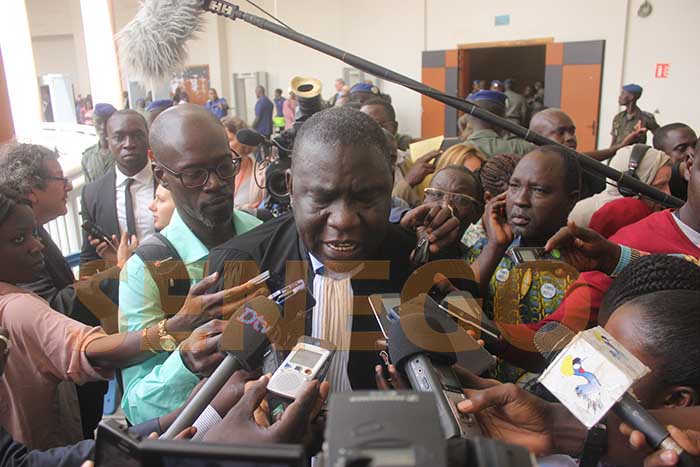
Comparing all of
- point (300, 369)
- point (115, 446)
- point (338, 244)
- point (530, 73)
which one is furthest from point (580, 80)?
point (115, 446)

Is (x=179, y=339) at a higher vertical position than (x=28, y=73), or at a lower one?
lower

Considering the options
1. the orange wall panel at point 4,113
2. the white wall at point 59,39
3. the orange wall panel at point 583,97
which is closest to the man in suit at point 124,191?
the orange wall panel at point 4,113

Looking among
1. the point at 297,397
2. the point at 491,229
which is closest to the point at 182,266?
the point at 297,397

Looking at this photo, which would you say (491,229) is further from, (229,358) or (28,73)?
(28,73)

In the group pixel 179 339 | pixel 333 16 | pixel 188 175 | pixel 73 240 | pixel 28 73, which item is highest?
pixel 333 16

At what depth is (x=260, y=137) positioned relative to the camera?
7.14ft

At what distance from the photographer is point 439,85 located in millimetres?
10086

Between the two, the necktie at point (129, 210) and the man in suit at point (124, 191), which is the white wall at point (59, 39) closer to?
the man in suit at point (124, 191)

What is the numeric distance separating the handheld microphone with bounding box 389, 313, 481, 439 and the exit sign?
8.38 m

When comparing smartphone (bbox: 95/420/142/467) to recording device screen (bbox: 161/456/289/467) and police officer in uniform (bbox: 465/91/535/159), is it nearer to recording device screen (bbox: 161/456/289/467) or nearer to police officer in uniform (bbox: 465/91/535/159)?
recording device screen (bbox: 161/456/289/467)

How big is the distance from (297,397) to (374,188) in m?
0.49

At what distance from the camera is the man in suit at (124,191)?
2559mm

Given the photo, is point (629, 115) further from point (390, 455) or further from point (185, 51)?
point (390, 455)

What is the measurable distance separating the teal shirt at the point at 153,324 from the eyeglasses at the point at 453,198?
2.59ft
